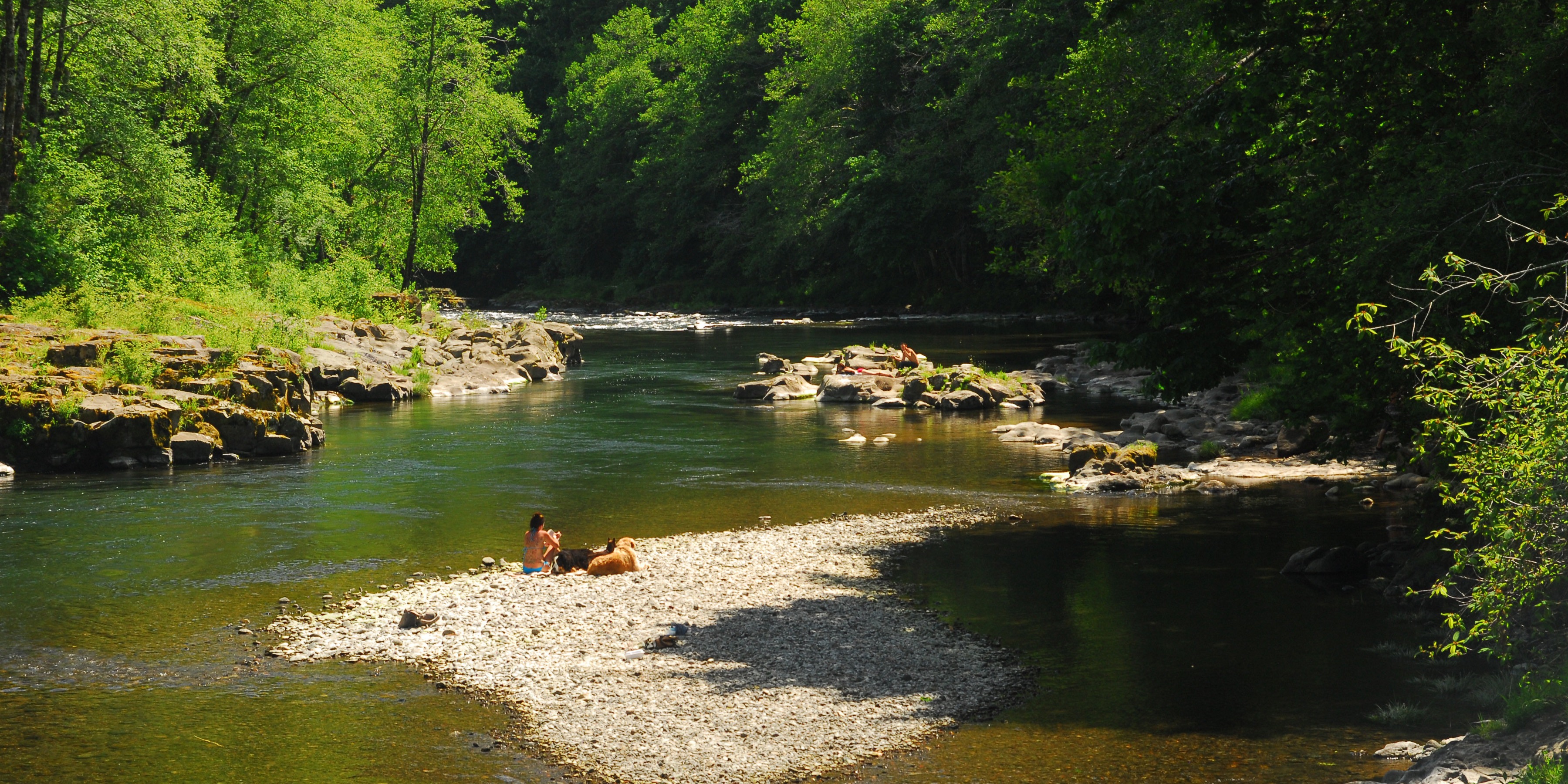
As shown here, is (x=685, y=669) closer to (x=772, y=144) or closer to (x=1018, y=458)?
(x=1018, y=458)

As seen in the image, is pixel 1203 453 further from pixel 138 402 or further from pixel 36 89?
pixel 36 89

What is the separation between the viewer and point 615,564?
55.6 feet

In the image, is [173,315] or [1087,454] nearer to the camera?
[1087,454]

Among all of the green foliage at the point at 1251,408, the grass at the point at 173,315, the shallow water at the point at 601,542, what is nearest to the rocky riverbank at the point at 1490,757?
the shallow water at the point at 601,542

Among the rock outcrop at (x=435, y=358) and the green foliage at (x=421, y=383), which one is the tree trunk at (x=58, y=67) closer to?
the rock outcrop at (x=435, y=358)

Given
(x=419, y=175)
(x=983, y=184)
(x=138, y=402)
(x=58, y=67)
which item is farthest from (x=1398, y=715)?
(x=419, y=175)

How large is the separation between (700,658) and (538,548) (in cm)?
466

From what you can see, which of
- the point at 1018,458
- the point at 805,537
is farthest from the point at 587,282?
the point at 805,537

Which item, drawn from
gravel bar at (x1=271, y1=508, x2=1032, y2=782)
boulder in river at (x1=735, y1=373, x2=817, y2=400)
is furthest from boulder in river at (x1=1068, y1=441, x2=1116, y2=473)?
boulder in river at (x1=735, y1=373, x2=817, y2=400)

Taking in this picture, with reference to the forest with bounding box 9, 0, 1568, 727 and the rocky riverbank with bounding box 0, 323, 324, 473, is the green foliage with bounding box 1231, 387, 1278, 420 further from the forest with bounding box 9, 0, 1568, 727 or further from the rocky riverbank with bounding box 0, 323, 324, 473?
the rocky riverbank with bounding box 0, 323, 324, 473

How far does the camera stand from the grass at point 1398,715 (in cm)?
1125

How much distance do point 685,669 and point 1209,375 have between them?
9.58 m

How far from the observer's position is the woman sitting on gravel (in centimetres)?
1712

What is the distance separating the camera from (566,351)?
49.0 metres
